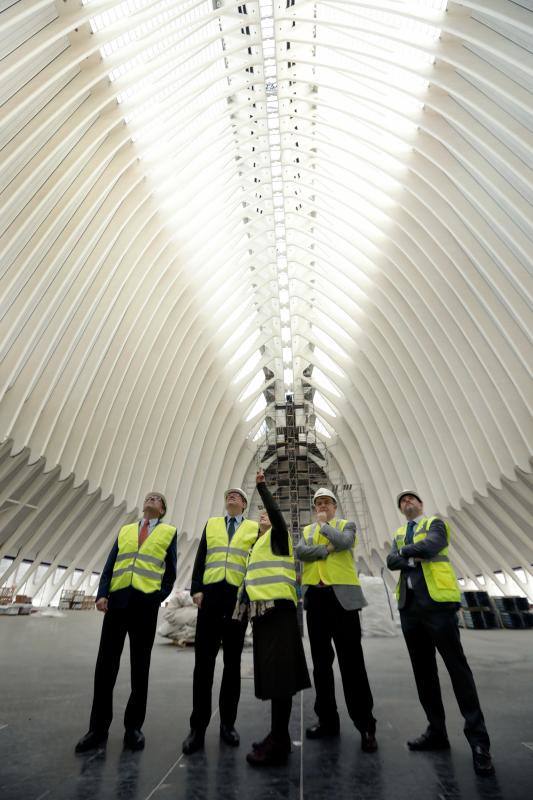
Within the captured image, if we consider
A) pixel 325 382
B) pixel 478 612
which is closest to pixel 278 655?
pixel 478 612

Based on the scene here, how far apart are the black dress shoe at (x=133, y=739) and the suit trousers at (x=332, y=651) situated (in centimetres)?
131

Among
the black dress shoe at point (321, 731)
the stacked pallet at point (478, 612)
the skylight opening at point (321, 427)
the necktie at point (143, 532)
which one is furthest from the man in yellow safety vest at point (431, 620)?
the skylight opening at point (321, 427)

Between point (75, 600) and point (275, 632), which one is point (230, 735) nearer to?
point (275, 632)

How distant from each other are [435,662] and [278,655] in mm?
1203

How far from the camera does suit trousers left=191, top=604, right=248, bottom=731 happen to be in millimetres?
3629

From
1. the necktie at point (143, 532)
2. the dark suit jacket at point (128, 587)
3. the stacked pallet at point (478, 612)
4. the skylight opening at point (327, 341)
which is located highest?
the skylight opening at point (327, 341)

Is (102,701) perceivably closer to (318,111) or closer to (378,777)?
(378,777)

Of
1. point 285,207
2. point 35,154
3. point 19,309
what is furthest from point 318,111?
→ point 19,309

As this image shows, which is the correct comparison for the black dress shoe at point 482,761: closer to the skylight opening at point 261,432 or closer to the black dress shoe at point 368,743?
the black dress shoe at point 368,743

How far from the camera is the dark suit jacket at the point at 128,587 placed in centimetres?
387

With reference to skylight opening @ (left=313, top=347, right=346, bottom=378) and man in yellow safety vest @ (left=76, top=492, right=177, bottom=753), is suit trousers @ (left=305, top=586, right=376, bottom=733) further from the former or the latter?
skylight opening @ (left=313, top=347, right=346, bottom=378)

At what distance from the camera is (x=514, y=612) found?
14523 millimetres

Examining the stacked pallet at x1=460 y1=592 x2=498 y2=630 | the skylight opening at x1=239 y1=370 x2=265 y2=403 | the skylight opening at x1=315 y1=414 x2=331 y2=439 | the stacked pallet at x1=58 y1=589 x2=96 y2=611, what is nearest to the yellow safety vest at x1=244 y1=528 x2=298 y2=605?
the stacked pallet at x1=460 y1=592 x2=498 y2=630

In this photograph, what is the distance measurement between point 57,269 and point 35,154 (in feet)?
10.0
